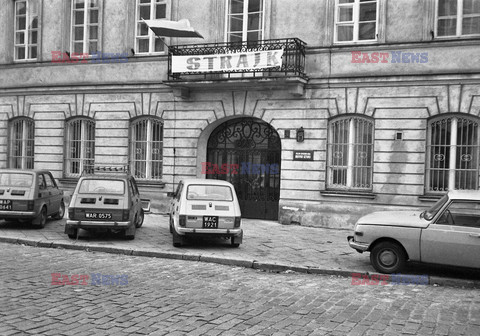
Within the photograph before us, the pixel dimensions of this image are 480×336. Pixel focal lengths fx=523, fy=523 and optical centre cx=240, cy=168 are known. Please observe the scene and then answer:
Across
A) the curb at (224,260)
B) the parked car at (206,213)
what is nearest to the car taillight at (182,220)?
the parked car at (206,213)

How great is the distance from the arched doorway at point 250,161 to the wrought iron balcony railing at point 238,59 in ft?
6.52

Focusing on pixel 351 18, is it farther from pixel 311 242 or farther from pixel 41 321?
pixel 41 321

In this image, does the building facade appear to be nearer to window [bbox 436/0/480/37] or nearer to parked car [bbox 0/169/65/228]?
window [bbox 436/0/480/37]

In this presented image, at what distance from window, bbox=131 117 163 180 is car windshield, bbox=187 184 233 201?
6871 millimetres

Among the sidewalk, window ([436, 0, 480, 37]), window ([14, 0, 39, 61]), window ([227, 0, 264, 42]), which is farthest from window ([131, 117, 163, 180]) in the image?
window ([436, 0, 480, 37])

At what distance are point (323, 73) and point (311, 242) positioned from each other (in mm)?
5808

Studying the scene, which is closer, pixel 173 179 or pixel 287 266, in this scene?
pixel 287 266

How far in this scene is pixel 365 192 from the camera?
52.0 feet

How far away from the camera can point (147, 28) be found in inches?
744

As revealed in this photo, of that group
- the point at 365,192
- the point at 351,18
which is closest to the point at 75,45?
the point at 351,18

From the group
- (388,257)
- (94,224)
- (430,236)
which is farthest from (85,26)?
(430,236)

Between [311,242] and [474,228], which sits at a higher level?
[474,228]

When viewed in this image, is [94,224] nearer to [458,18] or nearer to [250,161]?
[250,161]

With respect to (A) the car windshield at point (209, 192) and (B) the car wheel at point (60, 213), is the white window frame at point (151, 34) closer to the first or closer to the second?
(B) the car wheel at point (60, 213)
